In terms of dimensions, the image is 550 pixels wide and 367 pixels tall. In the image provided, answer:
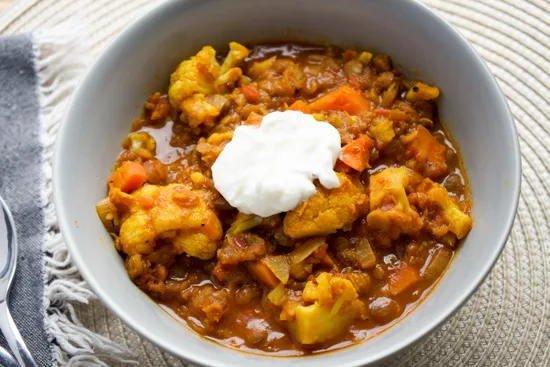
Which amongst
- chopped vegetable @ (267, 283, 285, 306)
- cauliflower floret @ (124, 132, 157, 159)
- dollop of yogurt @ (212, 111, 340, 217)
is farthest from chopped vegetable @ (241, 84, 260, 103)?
chopped vegetable @ (267, 283, 285, 306)

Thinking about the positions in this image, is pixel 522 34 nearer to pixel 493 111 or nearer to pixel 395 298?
pixel 493 111

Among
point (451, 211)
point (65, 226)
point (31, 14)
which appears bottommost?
point (451, 211)

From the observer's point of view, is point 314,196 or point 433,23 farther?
point 433,23

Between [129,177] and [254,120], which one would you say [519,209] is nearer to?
[254,120]

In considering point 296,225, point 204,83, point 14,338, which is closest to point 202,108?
point 204,83

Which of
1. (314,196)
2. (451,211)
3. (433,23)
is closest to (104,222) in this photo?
(314,196)

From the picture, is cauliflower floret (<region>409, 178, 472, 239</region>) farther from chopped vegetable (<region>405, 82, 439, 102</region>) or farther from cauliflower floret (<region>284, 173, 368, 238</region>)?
chopped vegetable (<region>405, 82, 439, 102</region>)

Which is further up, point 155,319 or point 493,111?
point 493,111
